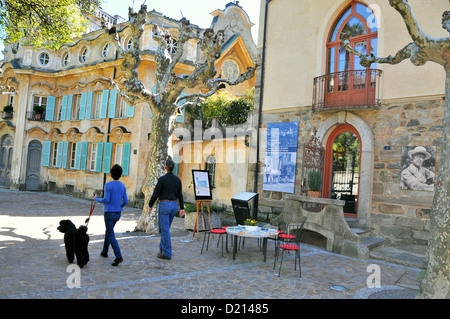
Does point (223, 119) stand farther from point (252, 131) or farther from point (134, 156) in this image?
point (134, 156)

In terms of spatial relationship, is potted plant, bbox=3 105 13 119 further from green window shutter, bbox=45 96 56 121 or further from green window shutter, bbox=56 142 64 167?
green window shutter, bbox=56 142 64 167

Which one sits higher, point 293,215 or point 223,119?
point 223,119

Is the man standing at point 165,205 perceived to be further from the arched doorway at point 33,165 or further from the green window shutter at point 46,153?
the arched doorway at point 33,165

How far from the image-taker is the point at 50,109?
21.5 metres

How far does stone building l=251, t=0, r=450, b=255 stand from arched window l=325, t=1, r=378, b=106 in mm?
28

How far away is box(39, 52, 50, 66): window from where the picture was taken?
22.0 m

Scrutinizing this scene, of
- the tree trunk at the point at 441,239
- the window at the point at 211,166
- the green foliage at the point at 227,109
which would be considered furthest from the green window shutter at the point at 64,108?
the tree trunk at the point at 441,239

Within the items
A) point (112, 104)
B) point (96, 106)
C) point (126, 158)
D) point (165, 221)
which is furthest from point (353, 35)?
point (96, 106)

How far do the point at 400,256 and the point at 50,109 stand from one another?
20907 mm

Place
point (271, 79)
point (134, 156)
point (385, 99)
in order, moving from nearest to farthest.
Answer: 1. point (385, 99)
2. point (271, 79)
3. point (134, 156)

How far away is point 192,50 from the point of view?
700 inches

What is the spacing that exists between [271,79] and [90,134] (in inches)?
459

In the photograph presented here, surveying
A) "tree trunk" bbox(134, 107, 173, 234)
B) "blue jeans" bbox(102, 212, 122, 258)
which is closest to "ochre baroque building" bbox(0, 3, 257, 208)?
"tree trunk" bbox(134, 107, 173, 234)
